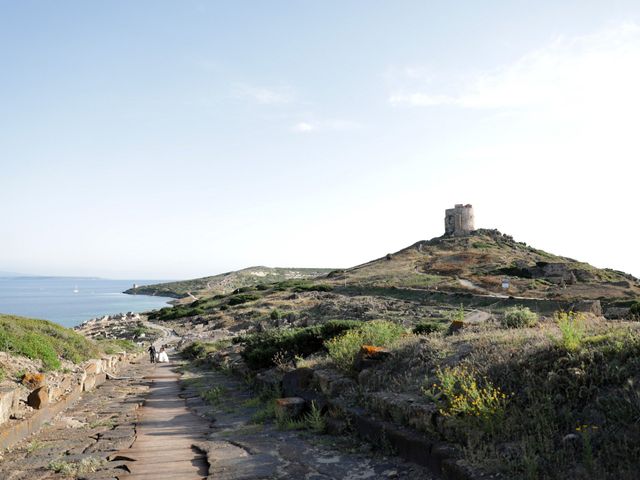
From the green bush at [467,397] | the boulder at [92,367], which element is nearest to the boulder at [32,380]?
the boulder at [92,367]

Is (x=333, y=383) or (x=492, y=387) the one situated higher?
(x=492, y=387)

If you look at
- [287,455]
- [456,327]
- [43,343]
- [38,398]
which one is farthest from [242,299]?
[287,455]

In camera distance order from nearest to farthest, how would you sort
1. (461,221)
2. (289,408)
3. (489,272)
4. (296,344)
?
(289,408), (296,344), (489,272), (461,221)

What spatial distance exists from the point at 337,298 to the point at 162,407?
150 feet

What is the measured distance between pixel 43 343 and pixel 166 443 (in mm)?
7884

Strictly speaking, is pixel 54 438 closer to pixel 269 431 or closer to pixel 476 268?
pixel 269 431

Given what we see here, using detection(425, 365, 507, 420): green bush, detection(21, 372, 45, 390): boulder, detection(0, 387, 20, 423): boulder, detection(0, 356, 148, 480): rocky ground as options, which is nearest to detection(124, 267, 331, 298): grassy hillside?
detection(0, 356, 148, 480): rocky ground

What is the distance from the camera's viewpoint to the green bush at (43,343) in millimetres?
12969

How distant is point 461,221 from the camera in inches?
4240

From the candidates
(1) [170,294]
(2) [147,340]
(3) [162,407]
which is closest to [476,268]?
(2) [147,340]

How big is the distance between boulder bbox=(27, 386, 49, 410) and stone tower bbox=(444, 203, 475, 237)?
335 feet

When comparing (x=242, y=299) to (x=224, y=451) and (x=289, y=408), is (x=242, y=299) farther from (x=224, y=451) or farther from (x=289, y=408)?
(x=224, y=451)

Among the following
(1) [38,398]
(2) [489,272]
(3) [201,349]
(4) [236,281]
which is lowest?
(3) [201,349]

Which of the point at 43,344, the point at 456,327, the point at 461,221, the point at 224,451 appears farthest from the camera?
the point at 461,221
